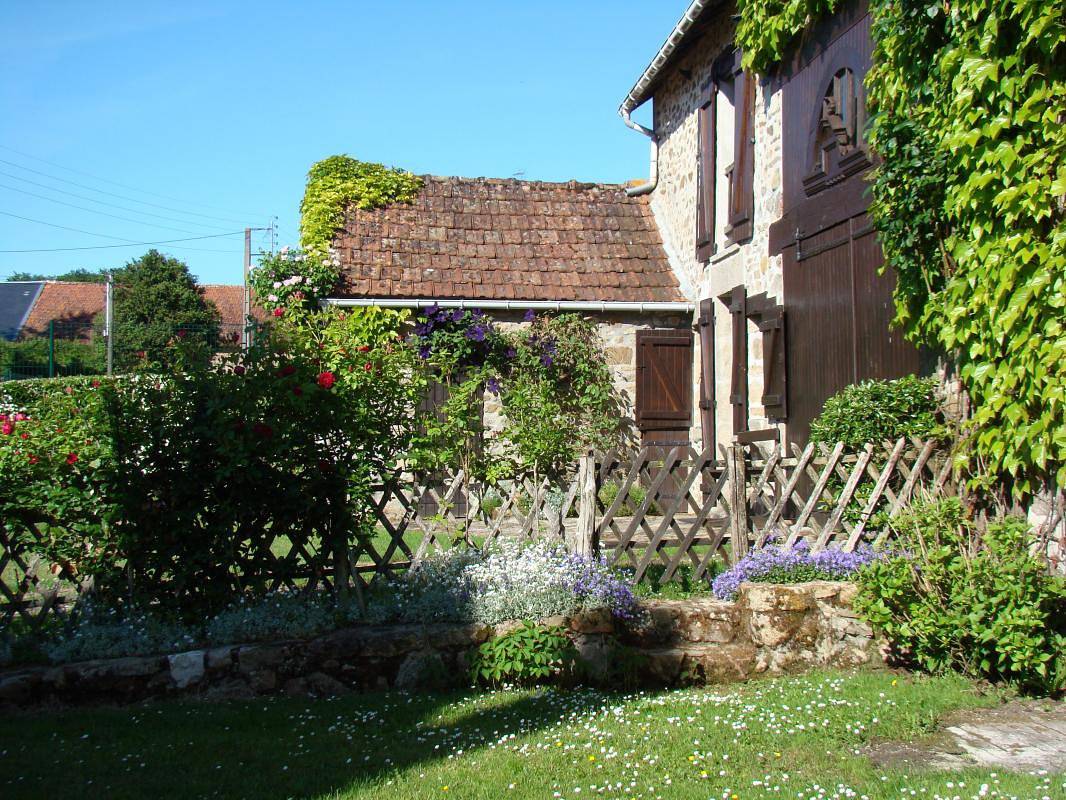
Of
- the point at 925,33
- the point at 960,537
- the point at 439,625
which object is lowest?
the point at 439,625

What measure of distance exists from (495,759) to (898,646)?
256 cm

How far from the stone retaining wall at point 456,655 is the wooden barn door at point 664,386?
19.7 ft

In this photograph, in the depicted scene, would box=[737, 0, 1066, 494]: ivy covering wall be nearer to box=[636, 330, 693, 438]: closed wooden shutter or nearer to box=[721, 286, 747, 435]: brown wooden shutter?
box=[721, 286, 747, 435]: brown wooden shutter

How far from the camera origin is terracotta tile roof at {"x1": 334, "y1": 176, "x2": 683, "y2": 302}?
11.4 m

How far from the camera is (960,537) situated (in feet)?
16.4

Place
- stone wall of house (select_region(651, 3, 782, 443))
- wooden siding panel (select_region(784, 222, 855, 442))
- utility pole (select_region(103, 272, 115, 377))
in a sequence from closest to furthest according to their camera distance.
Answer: wooden siding panel (select_region(784, 222, 855, 442)) → stone wall of house (select_region(651, 3, 782, 443)) → utility pole (select_region(103, 272, 115, 377))

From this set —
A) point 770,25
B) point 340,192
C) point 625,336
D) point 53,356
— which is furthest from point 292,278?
point 53,356

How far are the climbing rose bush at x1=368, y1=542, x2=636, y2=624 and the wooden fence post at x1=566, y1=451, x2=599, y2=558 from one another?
36 cm

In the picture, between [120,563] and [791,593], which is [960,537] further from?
[120,563]

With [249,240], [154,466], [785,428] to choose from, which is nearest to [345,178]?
[785,428]

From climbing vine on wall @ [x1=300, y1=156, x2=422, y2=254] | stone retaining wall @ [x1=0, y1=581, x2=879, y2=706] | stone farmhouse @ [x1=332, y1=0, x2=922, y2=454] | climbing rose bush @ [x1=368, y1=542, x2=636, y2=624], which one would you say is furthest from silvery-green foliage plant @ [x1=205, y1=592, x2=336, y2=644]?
climbing vine on wall @ [x1=300, y1=156, x2=422, y2=254]

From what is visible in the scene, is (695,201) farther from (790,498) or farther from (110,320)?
(110,320)

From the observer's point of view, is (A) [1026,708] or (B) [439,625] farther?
(B) [439,625]

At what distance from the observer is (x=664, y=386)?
1155 cm
